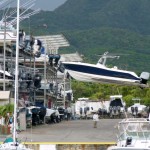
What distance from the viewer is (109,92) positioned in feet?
377

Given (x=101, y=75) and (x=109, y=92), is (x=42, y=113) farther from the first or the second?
(x=109, y=92)

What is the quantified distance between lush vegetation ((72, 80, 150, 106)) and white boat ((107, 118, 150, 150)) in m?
68.6

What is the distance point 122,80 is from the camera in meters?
41.4

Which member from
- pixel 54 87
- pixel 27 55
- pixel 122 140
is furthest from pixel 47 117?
pixel 122 140

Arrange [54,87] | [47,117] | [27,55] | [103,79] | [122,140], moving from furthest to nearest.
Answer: [54,87] < [27,55] < [47,117] < [103,79] < [122,140]

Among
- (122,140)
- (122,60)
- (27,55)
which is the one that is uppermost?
(122,60)

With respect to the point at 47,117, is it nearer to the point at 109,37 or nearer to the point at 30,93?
the point at 30,93

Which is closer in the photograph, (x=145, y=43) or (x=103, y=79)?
(x=103, y=79)

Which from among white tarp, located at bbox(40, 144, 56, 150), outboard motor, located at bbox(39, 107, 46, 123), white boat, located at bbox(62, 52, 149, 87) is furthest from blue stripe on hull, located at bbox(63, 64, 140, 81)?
white tarp, located at bbox(40, 144, 56, 150)

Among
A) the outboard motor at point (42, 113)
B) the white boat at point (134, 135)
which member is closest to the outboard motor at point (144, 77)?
the white boat at point (134, 135)

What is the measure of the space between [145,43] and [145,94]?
292ft

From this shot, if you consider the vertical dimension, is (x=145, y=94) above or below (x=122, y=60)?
below

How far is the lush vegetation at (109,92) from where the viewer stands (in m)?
105

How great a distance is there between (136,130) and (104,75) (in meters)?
14.3
